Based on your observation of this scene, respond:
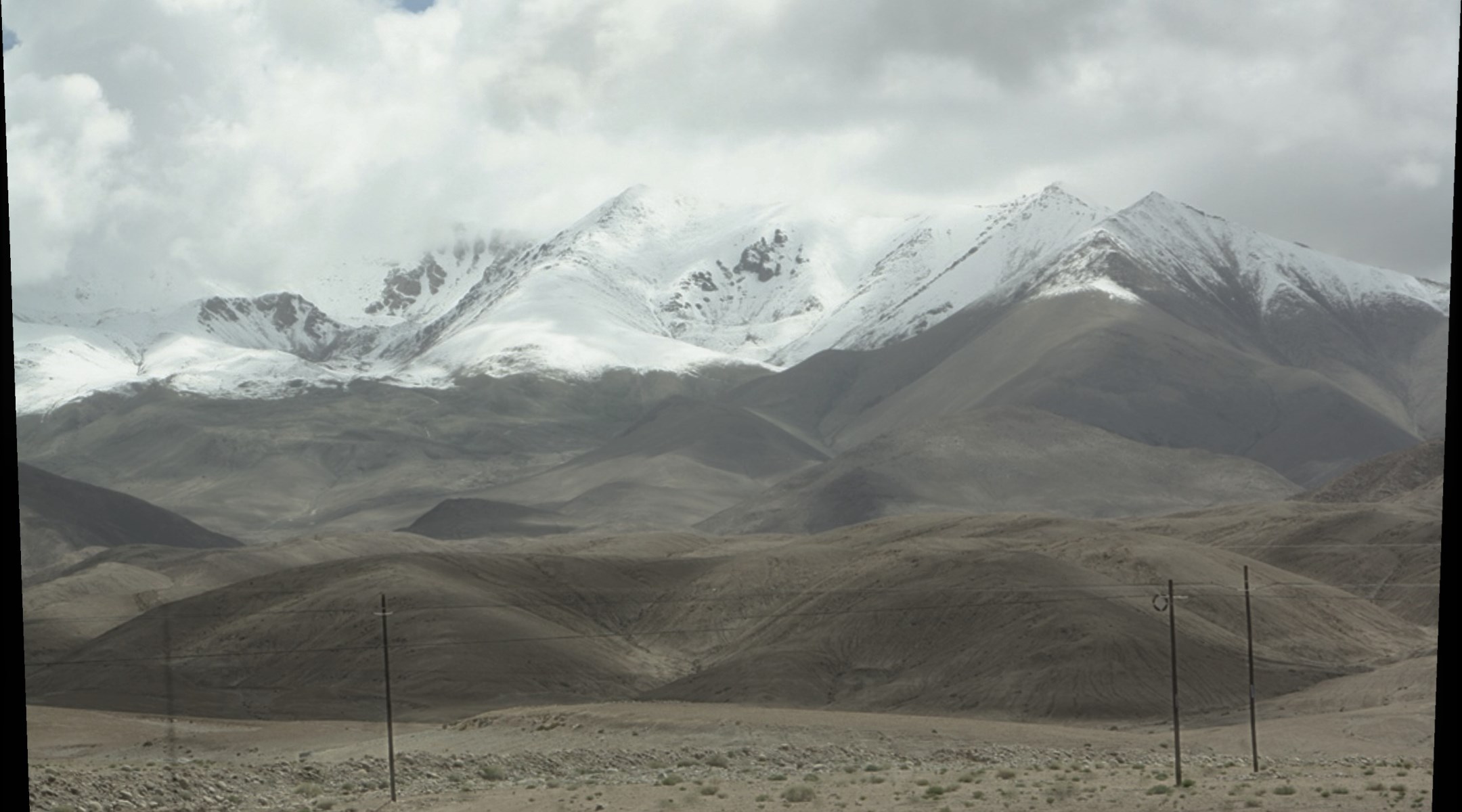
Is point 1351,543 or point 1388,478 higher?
point 1388,478

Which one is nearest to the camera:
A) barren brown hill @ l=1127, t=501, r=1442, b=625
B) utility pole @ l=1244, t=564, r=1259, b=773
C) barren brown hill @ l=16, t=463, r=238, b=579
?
utility pole @ l=1244, t=564, r=1259, b=773

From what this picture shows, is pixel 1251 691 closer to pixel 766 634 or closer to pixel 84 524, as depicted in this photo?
pixel 766 634

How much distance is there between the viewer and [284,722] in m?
72.5

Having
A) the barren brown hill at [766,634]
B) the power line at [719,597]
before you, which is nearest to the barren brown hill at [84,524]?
the power line at [719,597]

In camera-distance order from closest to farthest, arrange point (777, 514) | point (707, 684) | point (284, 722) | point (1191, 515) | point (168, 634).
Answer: point (284, 722), point (707, 684), point (168, 634), point (1191, 515), point (777, 514)

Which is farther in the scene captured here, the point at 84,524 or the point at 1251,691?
the point at 84,524

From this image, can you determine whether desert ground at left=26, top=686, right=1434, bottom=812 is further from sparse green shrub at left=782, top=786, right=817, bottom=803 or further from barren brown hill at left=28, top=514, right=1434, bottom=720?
barren brown hill at left=28, top=514, right=1434, bottom=720

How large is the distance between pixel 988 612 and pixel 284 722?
36.1 m

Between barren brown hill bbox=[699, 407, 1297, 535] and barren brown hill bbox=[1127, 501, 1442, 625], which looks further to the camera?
barren brown hill bbox=[699, 407, 1297, 535]

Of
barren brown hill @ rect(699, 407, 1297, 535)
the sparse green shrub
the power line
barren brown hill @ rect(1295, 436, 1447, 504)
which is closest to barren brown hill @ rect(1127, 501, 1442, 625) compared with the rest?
the power line

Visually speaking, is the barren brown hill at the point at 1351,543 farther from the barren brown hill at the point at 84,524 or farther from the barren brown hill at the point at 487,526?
the barren brown hill at the point at 84,524

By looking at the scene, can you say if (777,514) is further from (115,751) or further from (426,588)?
(115,751)

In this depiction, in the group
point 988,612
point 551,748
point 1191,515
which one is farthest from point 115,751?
point 1191,515

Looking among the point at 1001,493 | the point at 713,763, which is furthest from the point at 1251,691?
the point at 1001,493
